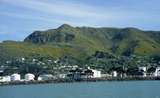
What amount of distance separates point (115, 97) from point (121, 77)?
11484 cm

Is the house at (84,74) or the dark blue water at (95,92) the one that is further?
the house at (84,74)

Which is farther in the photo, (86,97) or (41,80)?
(41,80)

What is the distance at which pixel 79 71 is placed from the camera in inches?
7741

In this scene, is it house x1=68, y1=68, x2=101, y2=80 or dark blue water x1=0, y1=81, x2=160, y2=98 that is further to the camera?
house x1=68, y1=68, x2=101, y2=80

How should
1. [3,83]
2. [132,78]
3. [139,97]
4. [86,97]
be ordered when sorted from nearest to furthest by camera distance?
1. [139,97]
2. [86,97]
3. [132,78]
4. [3,83]

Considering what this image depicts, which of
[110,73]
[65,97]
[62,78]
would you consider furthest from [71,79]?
[65,97]

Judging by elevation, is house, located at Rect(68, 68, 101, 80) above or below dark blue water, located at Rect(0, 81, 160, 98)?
below

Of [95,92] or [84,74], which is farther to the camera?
[84,74]

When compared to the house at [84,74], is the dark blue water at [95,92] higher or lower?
higher

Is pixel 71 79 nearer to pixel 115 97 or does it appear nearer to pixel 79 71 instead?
pixel 79 71

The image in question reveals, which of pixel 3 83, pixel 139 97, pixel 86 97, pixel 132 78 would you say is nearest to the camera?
pixel 139 97

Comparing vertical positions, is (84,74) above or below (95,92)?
below

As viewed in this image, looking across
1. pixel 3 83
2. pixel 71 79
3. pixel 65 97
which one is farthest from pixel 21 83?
pixel 65 97

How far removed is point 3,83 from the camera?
619 feet
